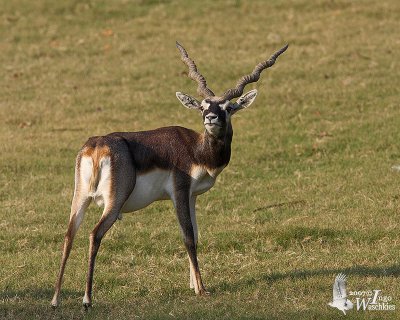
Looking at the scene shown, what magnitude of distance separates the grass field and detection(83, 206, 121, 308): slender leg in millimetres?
167

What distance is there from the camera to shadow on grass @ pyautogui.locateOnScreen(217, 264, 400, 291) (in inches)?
418

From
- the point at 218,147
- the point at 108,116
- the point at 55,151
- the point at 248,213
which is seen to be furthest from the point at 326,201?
the point at 108,116

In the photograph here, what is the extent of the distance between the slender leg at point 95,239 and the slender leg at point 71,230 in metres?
0.22

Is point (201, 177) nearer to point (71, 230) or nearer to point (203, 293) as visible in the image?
point (203, 293)

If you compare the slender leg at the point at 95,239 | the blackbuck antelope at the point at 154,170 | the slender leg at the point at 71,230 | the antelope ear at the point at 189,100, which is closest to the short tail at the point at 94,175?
the blackbuck antelope at the point at 154,170

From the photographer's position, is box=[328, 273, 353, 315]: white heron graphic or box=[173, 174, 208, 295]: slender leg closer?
box=[328, 273, 353, 315]: white heron graphic

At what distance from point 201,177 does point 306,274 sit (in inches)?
62.8

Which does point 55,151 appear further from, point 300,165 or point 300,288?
point 300,288

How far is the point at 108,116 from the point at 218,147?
9849 mm

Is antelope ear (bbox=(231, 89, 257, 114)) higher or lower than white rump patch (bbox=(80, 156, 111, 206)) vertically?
higher

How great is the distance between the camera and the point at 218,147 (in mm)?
10617

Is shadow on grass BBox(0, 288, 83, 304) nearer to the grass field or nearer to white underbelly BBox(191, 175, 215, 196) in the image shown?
the grass field

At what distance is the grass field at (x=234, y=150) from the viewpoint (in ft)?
34.8

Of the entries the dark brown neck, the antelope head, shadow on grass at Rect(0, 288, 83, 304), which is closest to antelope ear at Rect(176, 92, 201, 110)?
the antelope head
